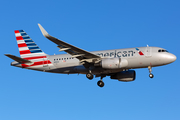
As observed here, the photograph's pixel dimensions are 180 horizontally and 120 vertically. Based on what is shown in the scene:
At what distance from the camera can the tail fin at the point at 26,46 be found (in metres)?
46.5

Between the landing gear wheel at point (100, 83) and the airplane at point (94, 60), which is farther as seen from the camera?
→ the landing gear wheel at point (100, 83)

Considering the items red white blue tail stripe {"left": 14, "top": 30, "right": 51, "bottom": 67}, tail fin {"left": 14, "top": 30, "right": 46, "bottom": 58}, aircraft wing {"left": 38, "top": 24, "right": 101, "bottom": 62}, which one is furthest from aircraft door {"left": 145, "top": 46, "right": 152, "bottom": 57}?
tail fin {"left": 14, "top": 30, "right": 46, "bottom": 58}

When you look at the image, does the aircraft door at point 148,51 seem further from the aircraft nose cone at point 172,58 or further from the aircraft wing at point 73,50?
the aircraft wing at point 73,50

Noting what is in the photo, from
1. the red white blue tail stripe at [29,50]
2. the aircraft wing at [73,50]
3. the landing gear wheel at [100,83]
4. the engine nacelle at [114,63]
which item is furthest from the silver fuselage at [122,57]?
the landing gear wheel at [100,83]

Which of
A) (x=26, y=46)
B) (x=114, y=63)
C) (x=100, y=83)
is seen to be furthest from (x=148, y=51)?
(x=26, y=46)

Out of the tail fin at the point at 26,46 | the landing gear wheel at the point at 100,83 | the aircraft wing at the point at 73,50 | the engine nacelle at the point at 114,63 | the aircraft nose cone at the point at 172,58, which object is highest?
A: the tail fin at the point at 26,46

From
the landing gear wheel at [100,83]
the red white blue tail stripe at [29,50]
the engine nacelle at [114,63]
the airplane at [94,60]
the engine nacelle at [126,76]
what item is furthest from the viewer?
the landing gear wheel at [100,83]

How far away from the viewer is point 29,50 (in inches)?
1847

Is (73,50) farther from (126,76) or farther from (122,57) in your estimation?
(126,76)

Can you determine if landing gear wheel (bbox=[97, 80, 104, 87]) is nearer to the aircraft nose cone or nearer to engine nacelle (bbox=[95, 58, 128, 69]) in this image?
engine nacelle (bbox=[95, 58, 128, 69])

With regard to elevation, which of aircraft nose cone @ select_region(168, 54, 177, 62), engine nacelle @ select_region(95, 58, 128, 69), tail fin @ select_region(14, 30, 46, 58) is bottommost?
engine nacelle @ select_region(95, 58, 128, 69)

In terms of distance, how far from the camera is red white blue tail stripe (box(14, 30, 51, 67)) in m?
45.4

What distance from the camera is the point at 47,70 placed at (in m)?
44.8

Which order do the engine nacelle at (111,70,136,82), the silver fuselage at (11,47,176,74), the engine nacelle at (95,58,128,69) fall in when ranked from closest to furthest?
the engine nacelle at (95,58,128,69) < the silver fuselage at (11,47,176,74) < the engine nacelle at (111,70,136,82)
